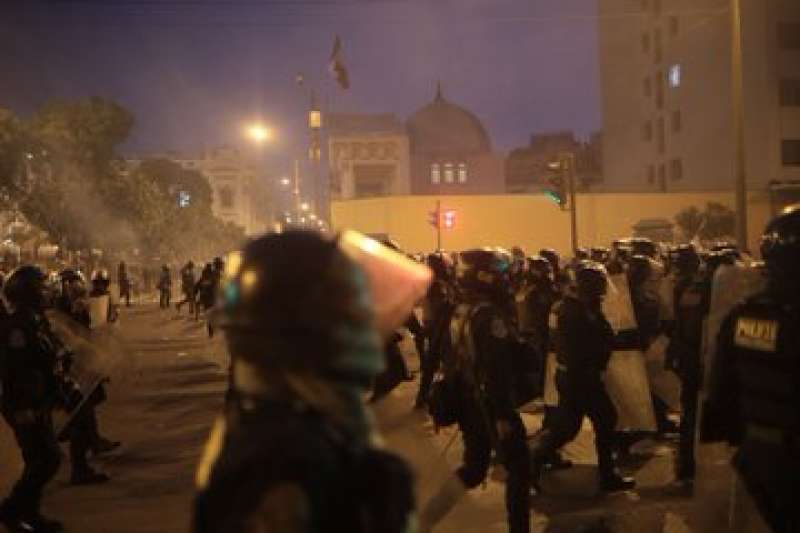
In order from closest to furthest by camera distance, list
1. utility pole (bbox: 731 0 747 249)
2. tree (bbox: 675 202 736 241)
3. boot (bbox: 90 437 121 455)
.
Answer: boot (bbox: 90 437 121 455), utility pole (bbox: 731 0 747 249), tree (bbox: 675 202 736 241)

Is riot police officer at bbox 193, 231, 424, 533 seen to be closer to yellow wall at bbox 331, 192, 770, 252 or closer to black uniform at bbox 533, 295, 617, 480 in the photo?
black uniform at bbox 533, 295, 617, 480

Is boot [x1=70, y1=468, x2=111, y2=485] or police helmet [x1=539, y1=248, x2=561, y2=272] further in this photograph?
police helmet [x1=539, y1=248, x2=561, y2=272]

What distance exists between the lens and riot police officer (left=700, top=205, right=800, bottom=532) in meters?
3.25

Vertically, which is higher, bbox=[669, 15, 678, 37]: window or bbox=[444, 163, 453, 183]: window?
bbox=[669, 15, 678, 37]: window

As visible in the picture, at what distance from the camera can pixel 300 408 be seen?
196cm

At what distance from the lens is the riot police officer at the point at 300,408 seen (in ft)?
6.01

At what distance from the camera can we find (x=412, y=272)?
2.61 meters

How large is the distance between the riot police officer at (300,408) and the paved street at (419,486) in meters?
1.12

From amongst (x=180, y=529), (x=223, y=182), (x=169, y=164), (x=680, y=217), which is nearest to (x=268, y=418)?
(x=180, y=529)

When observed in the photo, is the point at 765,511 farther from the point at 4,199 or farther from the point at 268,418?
the point at 4,199

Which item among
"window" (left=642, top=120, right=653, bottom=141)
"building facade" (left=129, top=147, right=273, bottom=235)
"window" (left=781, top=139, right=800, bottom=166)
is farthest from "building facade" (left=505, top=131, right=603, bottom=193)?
"building facade" (left=129, top=147, right=273, bottom=235)

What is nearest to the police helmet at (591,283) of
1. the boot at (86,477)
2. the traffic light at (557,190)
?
the boot at (86,477)

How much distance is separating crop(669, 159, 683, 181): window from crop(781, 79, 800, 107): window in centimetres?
794

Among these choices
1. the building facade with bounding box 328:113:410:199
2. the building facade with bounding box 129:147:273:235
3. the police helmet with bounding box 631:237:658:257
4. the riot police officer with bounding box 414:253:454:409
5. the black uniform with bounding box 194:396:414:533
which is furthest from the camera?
the building facade with bounding box 129:147:273:235
